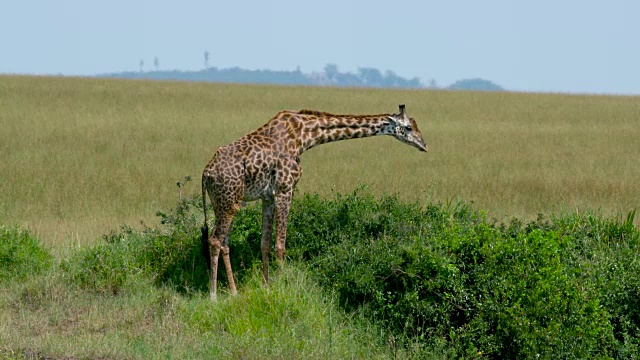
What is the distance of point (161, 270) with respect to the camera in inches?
442

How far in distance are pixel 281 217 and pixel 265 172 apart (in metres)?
0.50

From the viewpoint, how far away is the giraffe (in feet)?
32.8

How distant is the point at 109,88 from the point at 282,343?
33903 mm

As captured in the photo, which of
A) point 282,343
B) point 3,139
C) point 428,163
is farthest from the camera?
point 3,139

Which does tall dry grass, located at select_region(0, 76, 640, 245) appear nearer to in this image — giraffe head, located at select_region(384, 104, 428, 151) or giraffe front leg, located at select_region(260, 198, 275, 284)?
giraffe front leg, located at select_region(260, 198, 275, 284)

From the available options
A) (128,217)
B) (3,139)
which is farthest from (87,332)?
(3,139)

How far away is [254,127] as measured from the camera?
2862cm

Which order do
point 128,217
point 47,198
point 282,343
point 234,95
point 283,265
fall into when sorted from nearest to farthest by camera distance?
point 282,343 → point 283,265 → point 128,217 → point 47,198 → point 234,95

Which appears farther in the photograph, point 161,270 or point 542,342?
point 161,270

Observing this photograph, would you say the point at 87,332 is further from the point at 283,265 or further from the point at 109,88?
the point at 109,88

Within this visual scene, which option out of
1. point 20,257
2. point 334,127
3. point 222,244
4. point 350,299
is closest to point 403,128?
point 334,127

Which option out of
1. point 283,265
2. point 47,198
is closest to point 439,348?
point 283,265

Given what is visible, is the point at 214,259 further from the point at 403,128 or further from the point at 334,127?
the point at 403,128

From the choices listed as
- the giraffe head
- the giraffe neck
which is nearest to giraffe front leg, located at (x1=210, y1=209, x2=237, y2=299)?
the giraffe neck
